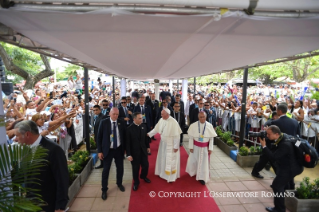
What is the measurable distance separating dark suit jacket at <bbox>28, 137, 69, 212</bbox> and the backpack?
158 inches

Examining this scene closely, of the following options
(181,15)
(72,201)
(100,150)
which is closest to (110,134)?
A: (100,150)

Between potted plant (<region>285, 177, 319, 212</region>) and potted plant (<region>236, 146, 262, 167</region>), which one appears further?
potted plant (<region>236, 146, 262, 167</region>)

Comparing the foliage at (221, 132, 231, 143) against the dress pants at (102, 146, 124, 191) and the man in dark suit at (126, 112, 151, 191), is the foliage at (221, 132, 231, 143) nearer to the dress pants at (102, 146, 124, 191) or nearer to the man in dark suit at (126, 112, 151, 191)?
the man in dark suit at (126, 112, 151, 191)

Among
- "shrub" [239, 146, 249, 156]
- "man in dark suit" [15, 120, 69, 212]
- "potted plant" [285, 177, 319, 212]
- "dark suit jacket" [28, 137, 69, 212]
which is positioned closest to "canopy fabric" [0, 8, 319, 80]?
"man in dark suit" [15, 120, 69, 212]

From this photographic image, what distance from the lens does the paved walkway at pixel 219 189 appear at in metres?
3.95

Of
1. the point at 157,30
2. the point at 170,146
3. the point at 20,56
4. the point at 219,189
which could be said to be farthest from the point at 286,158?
the point at 20,56

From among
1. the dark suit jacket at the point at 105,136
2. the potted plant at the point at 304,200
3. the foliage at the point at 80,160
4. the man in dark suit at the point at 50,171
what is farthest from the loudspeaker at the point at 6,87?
the potted plant at the point at 304,200

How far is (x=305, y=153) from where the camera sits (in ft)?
11.1

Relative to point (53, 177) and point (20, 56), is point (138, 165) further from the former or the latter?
point (20, 56)

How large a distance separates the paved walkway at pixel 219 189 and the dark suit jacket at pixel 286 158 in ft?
3.59

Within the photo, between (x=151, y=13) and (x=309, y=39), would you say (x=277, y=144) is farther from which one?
(x=151, y=13)

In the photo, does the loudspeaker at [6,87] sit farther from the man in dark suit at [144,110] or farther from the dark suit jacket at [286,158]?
A: the dark suit jacket at [286,158]

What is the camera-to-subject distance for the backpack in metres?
3.32

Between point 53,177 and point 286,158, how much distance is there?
13.4ft
